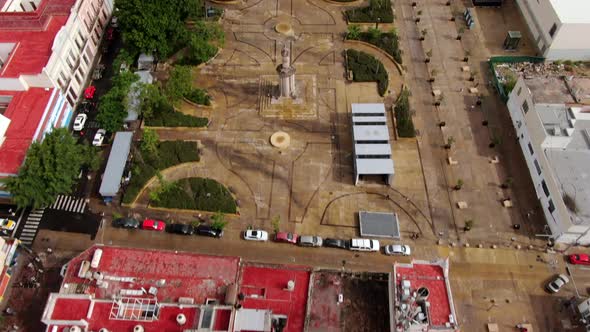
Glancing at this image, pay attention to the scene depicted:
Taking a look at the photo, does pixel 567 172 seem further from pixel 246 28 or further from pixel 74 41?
pixel 74 41

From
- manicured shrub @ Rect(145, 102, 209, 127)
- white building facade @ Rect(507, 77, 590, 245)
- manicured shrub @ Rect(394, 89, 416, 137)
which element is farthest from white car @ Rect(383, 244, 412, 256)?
manicured shrub @ Rect(145, 102, 209, 127)

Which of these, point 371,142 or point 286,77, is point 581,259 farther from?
point 286,77

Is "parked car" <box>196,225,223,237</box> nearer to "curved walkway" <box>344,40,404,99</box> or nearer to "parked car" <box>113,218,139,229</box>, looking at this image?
"parked car" <box>113,218,139,229</box>

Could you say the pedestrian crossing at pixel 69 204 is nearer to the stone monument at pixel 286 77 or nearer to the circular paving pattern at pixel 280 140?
the circular paving pattern at pixel 280 140

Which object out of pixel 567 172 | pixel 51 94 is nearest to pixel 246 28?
pixel 51 94

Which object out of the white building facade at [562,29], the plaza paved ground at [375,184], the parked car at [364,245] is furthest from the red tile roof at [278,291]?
the white building facade at [562,29]

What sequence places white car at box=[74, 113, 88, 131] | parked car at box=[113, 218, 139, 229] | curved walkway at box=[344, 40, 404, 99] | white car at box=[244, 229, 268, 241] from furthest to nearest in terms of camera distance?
curved walkway at box=[344, 40, 404, 99] → white car at box=[74, 113, 88, 131] → parked car at box=[113, 218, 139, 229] → white car at box=[244, 229, 268, 241]

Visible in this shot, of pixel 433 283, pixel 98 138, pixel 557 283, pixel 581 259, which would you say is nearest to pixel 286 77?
pixel 98 138
